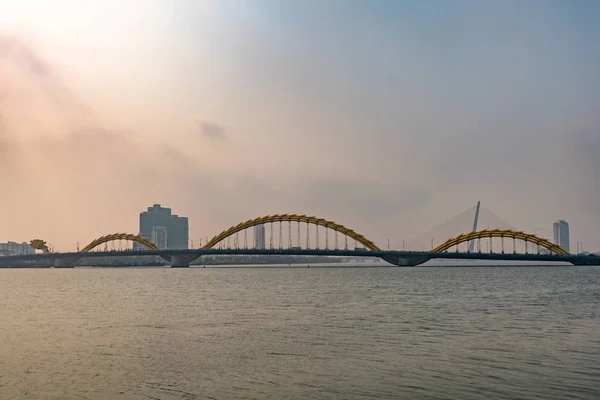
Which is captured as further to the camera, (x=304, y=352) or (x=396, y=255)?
(x=396, y=255)

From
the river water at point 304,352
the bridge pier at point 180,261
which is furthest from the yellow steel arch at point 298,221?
the river water at point 304,352

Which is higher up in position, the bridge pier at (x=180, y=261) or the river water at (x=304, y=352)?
the bridge pier at (x=180, y=261)

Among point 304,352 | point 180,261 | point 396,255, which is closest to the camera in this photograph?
point 304,352

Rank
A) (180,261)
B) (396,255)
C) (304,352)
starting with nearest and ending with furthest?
(304,352), (396,255), (180,261)

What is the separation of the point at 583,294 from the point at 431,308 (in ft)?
71.6

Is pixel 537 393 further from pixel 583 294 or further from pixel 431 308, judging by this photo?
pixel 583 294

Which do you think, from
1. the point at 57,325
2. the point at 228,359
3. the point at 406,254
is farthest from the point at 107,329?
the point at 406,254

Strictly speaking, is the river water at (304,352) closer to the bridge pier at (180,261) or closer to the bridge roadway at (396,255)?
the bridge roadway at (396,255)

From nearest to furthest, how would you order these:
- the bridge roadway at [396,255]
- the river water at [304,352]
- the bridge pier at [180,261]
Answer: the river water at [304,352] → the bridge roadway at [396,255] → the bridge pier at [180,261]

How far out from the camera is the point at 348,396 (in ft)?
59.3

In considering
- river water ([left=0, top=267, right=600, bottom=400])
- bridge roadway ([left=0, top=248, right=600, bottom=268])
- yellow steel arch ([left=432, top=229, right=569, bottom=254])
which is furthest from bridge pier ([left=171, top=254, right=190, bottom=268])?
river water ([left=0, top=267, right=600, bottom=400])

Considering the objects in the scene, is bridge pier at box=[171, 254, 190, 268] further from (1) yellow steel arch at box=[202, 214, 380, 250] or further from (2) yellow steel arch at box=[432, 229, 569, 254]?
(2) yellow steel arch at box=[432, 229, 569, 254]

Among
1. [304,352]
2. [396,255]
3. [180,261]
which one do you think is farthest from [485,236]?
[304,352]

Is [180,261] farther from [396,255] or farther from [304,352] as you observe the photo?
[304,352]
